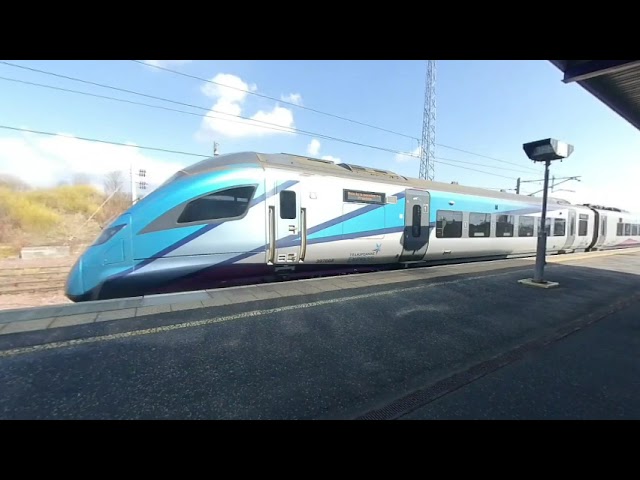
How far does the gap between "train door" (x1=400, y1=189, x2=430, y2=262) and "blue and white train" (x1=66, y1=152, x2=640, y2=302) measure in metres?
0.03

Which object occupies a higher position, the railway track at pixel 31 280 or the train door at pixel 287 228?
the train door at pixel 287 228

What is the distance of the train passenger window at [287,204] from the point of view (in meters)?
6.39

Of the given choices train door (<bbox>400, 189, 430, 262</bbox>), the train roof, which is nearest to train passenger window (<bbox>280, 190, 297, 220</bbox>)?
the train roof

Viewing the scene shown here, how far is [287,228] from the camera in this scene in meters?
6.45

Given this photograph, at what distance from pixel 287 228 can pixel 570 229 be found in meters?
16.2

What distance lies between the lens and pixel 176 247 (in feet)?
17.7

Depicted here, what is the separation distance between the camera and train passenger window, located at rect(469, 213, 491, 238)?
10250 mm

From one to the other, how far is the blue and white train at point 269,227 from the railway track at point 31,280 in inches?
222

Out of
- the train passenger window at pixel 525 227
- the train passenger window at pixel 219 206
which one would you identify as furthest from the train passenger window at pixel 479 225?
the train passenger window at pixel 219 206

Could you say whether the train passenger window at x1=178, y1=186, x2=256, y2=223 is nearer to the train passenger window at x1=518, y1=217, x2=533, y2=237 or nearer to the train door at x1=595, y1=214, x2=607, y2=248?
the train passenger window at x1=518, y1=217, x2=533, y2=237

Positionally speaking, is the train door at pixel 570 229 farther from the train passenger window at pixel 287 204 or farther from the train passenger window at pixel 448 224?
the train passenger window at pixel 287 204
